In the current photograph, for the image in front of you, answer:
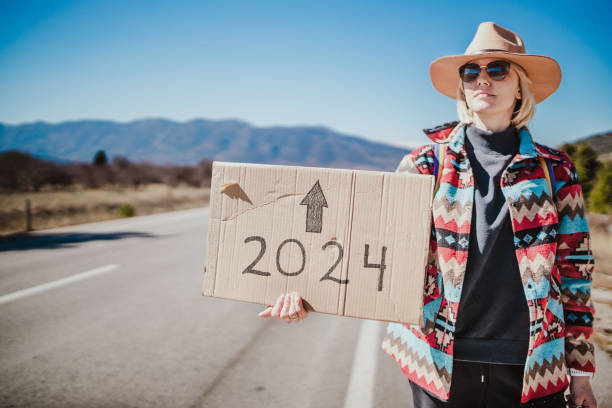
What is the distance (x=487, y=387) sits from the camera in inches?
54.2

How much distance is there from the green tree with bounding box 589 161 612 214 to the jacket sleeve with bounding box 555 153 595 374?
784 centimetres

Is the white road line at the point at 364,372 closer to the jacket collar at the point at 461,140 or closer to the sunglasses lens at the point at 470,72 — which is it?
the jacket collar at the point at 461,140

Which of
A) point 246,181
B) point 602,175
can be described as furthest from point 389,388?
point 602,175

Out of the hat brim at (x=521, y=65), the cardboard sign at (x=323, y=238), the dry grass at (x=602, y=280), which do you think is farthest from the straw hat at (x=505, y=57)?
the dry grass at (x=602, y=280)

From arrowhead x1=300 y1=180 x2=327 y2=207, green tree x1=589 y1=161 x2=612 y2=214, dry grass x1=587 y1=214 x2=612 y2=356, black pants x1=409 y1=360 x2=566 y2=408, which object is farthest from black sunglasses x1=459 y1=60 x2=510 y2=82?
green tree x1=589 y1=161 x2=612 y2=214

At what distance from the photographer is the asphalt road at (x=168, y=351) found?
117 inches

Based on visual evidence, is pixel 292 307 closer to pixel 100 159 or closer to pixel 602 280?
pixel 602 280

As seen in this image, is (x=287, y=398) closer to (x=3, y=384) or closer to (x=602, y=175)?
(x=3, y=384)

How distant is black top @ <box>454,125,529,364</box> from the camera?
1353 mm

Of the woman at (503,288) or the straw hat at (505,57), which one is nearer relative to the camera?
the woman at (503,288)

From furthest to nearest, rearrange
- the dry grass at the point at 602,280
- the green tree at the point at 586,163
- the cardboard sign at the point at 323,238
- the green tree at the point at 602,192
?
1. the green tree at the point at 586,163
2. the green tree at the point at 602,192
3. the dry grass at the point at 602,280
4. the cardboard sign at the point at 323,238

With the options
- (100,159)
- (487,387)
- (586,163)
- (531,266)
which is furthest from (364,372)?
(100,159)

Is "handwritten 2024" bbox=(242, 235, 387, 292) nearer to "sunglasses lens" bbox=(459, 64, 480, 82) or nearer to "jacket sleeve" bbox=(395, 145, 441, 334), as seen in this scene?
"jacket sleeve" bbox=(395, 145, 441, 334)

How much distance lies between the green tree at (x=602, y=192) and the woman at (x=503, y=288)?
7.87m
